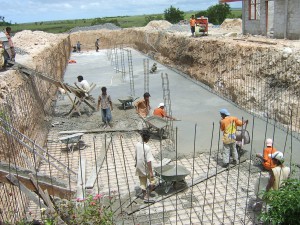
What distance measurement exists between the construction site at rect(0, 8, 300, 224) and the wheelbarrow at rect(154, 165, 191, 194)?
3 centimetres

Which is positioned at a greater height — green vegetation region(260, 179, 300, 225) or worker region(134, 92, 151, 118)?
worker region(134, 92, 151, 118)

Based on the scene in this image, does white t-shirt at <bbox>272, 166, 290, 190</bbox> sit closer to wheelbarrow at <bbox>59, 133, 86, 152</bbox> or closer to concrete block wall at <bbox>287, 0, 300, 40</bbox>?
wheelbarrow at <bbox>59, 133, 86, 152</bbox>

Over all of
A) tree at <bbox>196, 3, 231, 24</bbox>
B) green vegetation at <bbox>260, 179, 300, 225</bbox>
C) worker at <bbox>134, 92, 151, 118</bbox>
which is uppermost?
tree at <bbox>196, 3, 231, 24</bbox>

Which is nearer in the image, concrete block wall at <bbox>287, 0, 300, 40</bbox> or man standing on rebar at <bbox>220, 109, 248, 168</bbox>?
man standing on rebar at <bbox>220, 109, 248, 168</bbox>

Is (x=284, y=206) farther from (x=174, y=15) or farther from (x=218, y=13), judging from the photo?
(x=174, y=15)

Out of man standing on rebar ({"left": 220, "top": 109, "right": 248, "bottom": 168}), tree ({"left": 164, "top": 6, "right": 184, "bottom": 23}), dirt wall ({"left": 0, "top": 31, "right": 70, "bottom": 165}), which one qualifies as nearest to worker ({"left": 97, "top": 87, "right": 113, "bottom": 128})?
dirt wall ({"left": 0, "top": 31, "right": 70, "bottom": 165})

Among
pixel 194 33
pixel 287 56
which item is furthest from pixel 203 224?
pixel 194 33

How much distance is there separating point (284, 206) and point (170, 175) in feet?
7.24

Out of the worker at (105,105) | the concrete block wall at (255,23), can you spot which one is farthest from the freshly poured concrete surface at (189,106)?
the concrete block wall at (255,23)

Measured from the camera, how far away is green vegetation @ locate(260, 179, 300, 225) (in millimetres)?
4504

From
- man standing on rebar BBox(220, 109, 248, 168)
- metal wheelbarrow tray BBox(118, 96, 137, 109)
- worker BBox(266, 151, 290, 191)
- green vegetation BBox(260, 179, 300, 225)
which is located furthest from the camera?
metal wheelbarrow tray BBox(118, 96, 137, 109)

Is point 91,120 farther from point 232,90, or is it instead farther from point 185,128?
point 232,90

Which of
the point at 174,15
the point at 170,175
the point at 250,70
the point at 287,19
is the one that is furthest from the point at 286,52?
the point at 174,15

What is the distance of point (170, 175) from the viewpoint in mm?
6172
